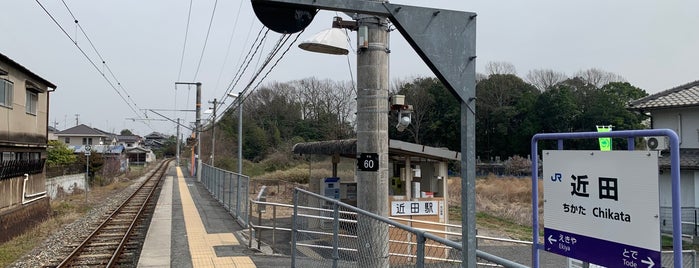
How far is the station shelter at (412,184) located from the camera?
37.0ft

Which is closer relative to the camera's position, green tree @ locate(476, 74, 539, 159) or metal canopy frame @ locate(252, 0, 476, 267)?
metal canopy frame @ locate(252, 0, 476, 267)

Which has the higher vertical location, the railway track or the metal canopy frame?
the metal canopy frame

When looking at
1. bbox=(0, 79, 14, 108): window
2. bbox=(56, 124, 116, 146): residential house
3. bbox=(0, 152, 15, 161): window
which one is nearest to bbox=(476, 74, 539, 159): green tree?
bbox=(0, 152, 15, 161): window

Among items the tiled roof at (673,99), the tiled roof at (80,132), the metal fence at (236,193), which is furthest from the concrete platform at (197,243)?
the tiled roof at (80,132)

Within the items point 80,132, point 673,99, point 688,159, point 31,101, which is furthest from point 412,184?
point 80,132

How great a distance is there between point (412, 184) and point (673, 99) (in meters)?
12.5

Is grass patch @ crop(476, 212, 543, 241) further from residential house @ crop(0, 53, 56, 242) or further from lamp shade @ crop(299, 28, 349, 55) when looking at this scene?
residential house @ crop(0, 53, 56, 242)

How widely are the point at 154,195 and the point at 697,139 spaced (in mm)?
25311

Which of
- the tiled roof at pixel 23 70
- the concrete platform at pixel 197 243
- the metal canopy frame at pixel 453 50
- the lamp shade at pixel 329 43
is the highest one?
the tiled roof at pixel 23 70

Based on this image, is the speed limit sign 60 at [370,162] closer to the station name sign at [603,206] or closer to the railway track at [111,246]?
the station name sign at [603,206]

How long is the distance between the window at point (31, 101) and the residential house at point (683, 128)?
22711 millimetres

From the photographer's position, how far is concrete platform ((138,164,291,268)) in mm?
9367

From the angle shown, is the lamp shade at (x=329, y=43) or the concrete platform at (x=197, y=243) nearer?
the lamp shade at (x=329, y=43)

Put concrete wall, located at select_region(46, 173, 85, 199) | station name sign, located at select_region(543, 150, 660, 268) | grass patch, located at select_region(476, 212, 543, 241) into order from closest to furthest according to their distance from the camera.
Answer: station name sign, located at select_region(543, 150, 660, 268)
grass patch, located at select_region(476, 212, 543, 241)
concrete wall, located at select_region(46, 173, 85, 199)
